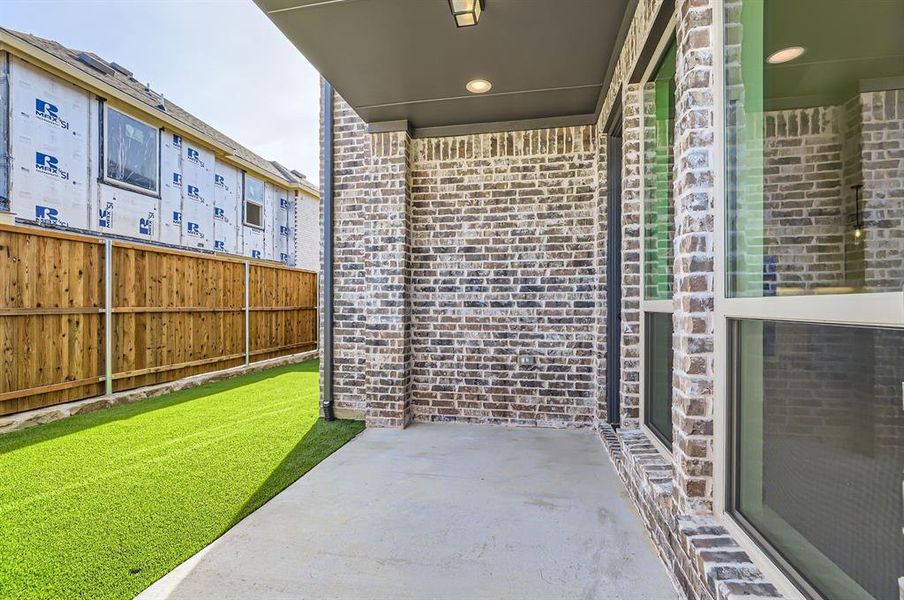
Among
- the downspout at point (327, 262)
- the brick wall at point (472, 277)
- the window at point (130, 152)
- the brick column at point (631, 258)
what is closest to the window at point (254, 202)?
the window at point (130, 152)

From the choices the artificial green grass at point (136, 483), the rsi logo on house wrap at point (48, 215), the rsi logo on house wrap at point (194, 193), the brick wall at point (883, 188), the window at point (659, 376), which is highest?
the rsi logo on house wrap at point (194, 193)

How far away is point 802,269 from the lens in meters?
1.35

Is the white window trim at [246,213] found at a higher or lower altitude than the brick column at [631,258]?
higher

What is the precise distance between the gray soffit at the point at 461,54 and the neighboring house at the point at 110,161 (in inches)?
213

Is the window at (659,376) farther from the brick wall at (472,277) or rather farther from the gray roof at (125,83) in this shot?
the gray roof at (125,83)

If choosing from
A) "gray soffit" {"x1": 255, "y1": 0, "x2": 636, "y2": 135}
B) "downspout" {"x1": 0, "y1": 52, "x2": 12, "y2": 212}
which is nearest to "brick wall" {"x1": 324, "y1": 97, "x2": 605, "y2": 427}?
"gray soffit" {"x1": 255, "y1": 0, "x2": 636, "y2": 135}

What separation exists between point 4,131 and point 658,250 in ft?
26.5

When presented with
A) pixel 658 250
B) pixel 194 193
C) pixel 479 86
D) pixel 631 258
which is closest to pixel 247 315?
pixel 194 193

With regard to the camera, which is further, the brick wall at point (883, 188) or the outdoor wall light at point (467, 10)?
the outdoor wall light at point (467, 10)

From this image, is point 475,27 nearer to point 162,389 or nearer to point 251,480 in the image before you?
point 251,480

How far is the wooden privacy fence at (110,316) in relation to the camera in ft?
13.5

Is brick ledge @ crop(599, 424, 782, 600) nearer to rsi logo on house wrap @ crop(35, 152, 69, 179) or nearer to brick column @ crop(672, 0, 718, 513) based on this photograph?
brick column @ crop(672, 0, 718, 513)

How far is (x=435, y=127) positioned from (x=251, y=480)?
138 inches

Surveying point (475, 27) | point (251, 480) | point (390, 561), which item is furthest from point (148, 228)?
point (390, 561)
